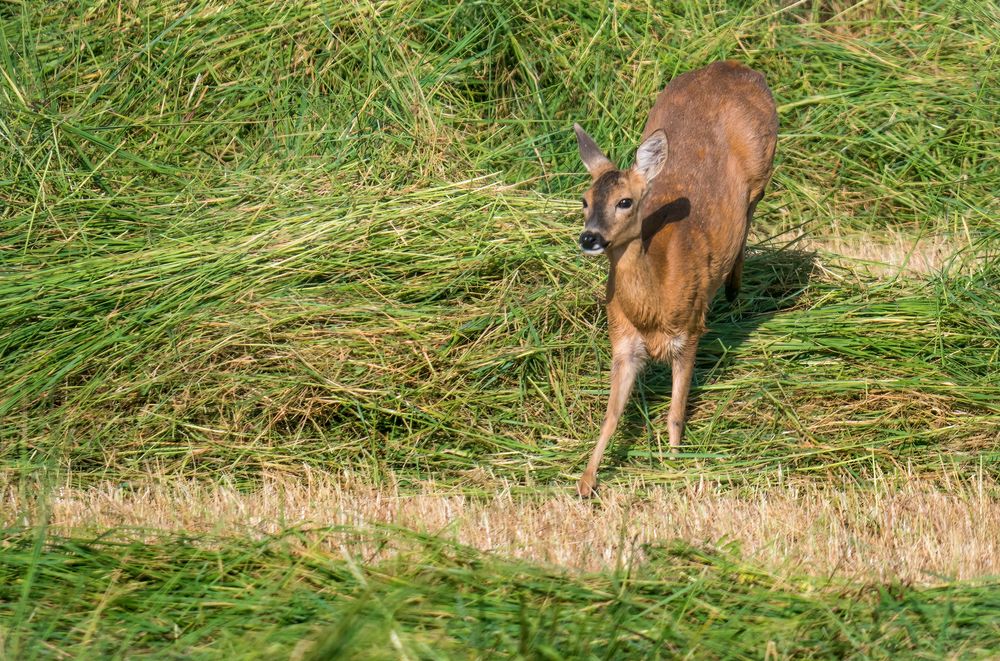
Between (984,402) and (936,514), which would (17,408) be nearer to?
(936,514)

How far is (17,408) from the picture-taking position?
537cm

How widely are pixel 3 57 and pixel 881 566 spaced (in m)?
5.73

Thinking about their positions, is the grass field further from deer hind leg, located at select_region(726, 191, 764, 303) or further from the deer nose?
the deer nose

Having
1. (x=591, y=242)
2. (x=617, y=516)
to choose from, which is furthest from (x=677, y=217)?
(x=617, y=516)

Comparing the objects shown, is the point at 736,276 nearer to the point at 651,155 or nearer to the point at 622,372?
the point at 622,372

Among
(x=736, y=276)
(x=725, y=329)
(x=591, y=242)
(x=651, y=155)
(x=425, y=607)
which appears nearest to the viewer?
(x=425, y=607)

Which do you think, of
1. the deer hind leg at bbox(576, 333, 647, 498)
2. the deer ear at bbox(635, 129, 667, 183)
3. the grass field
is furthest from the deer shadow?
the deer ear at bbox(635, 129, 667, 183)

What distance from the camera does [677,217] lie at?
5664 millimetres

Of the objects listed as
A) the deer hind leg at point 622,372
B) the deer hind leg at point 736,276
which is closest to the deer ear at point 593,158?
the deer hind leg at point 622,372

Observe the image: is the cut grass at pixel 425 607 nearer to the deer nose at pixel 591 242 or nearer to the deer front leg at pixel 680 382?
the deer nose at pixel 591 242

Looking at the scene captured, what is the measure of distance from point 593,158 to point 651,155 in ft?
1.11

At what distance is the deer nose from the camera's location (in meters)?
4.80

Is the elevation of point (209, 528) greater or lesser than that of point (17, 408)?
lesser

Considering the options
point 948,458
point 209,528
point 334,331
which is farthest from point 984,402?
point 209,528
